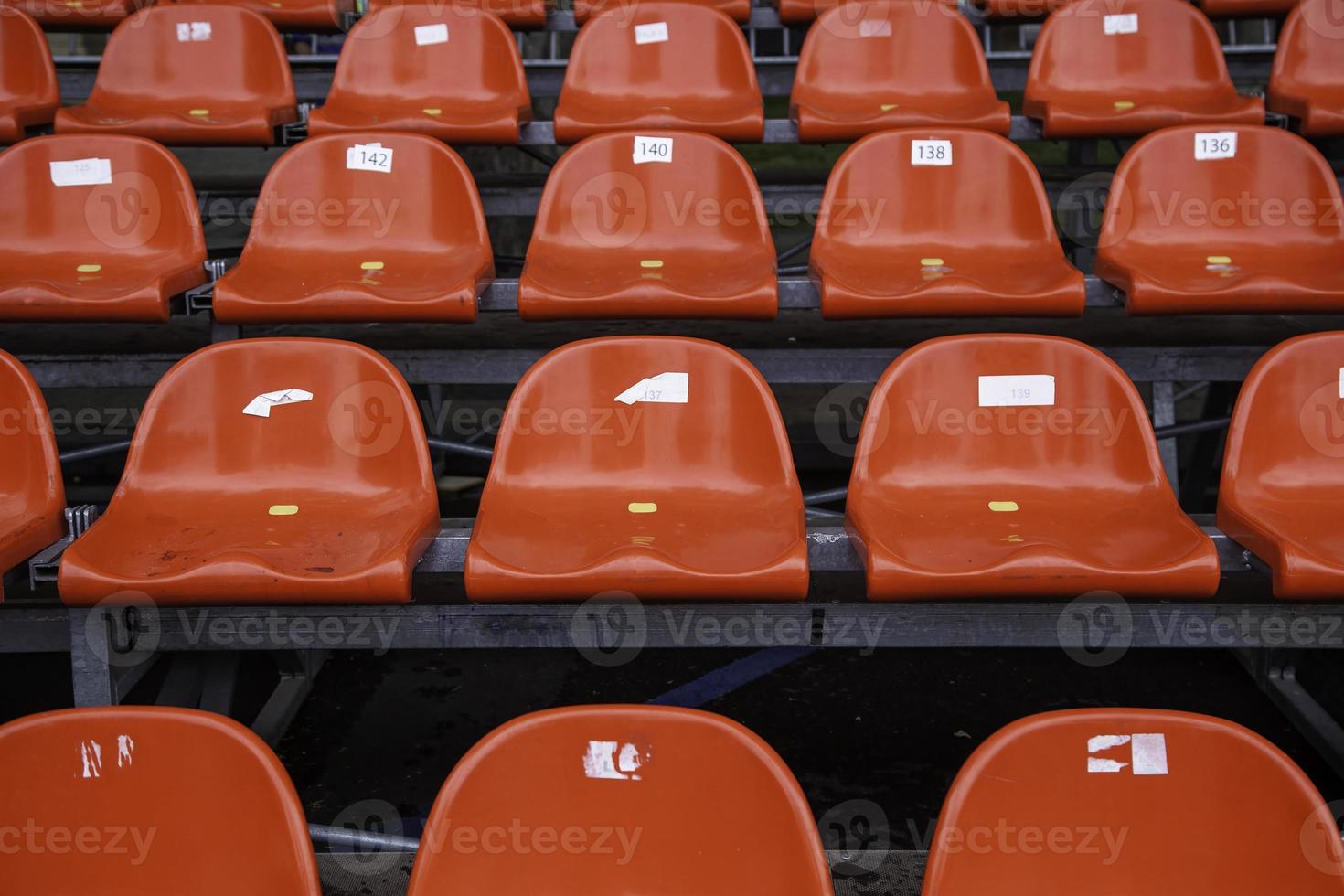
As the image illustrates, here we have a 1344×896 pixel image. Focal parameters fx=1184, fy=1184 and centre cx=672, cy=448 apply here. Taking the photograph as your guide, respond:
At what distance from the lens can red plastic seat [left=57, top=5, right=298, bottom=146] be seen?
301 cm

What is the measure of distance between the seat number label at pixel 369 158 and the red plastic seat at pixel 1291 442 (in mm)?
1661

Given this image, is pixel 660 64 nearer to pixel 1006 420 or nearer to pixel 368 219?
pixel 368 219

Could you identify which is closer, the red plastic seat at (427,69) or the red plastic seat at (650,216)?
the red plastic seat at (650,216)

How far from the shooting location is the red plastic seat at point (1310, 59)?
282 cm

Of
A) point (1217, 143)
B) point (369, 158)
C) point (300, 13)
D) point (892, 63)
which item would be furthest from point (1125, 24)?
point (300, 13)

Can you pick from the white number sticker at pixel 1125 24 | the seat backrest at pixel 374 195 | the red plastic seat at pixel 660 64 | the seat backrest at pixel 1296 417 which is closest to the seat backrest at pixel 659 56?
the red plastic seat at pixel 660 64

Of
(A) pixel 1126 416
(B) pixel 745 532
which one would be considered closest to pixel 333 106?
(B) pixel 745 532

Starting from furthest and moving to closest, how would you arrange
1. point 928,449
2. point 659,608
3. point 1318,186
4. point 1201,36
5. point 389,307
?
1. point 1201,36
2. point 1318,186
3. point 389,307
4. point 928,449
5. point 659,608

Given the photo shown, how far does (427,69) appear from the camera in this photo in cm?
305

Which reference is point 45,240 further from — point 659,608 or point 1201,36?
point 1201,36

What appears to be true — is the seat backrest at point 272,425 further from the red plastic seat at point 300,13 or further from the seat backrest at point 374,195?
the red plastic seat at point 300,13

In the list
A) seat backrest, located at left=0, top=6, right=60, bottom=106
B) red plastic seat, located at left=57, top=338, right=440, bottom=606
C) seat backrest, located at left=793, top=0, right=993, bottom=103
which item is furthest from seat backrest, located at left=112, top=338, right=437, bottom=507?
seat backrest, located at left=793, top=0, right=993, bottom=103

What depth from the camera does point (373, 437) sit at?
1751 millimetres

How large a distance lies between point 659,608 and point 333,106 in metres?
1.98
